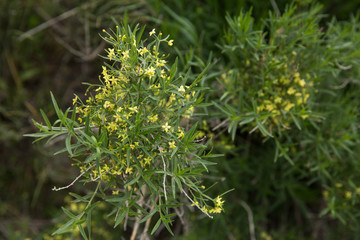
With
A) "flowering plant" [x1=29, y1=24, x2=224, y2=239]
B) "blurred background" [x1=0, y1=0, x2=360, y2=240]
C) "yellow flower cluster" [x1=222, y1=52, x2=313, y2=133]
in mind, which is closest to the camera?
"flowering plant" [x1=29, y1=24, x2=224, y2=239]

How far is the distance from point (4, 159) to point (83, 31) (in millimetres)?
1284

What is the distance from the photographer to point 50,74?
3102 millimetres

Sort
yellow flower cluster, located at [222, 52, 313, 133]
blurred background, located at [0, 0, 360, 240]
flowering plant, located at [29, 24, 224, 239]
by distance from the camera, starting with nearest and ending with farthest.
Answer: flowering plant, located at [29, 24, 224, 239], yellow flower cluster, located at [222, 52, 313, 133], blurred background, located at [0, 0, 360, 240]

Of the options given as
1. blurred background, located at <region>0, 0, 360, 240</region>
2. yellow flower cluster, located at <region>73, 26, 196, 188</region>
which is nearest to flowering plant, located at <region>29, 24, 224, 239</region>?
yellow flower cluster, located at <region>73, 26, 196, 188</region>

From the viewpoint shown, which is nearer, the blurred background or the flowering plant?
the flowering plant

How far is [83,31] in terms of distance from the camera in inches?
110

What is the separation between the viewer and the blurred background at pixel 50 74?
239 centimetres

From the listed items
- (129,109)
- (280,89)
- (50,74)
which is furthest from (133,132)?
(50,74)

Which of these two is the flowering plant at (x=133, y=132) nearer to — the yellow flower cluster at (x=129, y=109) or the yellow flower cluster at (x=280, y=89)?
the yellow flower cluster at (x=129, y=109)

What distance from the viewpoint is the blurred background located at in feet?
7.84

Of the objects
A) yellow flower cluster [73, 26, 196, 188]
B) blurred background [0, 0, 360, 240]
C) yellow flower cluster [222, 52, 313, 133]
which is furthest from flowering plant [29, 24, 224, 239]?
blurred background [0, 0, 360, 240]

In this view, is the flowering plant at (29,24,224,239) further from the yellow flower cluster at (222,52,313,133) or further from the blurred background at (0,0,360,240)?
the blurred background at (0,0,360,240)

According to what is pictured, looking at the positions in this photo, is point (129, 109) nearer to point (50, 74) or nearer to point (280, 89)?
point (280, 89)

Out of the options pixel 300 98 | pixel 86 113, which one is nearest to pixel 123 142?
pixel 86 113
